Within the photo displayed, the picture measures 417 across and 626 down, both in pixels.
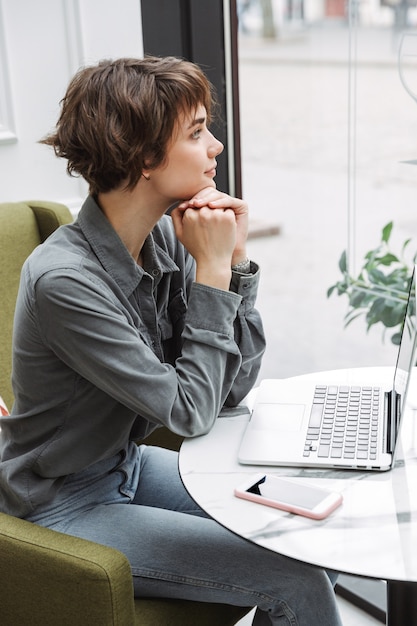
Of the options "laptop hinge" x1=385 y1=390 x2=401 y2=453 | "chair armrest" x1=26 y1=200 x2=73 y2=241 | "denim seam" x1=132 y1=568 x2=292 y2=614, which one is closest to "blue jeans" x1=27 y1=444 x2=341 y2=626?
"denim seam" x1=132 y1=568 x2=292 y2=614

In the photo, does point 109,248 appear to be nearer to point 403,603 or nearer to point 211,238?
point 211,238

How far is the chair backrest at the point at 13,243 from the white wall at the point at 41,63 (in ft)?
0.71

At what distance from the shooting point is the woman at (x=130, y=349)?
1.35m

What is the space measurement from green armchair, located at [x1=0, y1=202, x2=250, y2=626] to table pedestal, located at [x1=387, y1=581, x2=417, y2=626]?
0.27 m

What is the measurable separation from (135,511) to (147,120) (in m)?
0.64

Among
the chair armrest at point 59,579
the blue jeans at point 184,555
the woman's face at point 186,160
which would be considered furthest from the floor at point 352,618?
the woman's face at point 186,160

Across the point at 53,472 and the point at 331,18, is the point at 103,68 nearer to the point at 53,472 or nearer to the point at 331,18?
the point at 53,472

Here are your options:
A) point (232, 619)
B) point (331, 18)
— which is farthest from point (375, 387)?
point (331, 18)

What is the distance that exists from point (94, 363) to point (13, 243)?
726 millimetres

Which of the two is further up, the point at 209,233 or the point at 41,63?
the point at 41,63

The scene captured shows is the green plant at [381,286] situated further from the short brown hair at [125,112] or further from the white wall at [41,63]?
the short brown hair at [125,112]

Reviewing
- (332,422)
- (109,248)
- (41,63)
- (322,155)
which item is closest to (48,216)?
(41,63)

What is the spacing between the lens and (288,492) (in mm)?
1268

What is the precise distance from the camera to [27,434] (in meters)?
1.47
